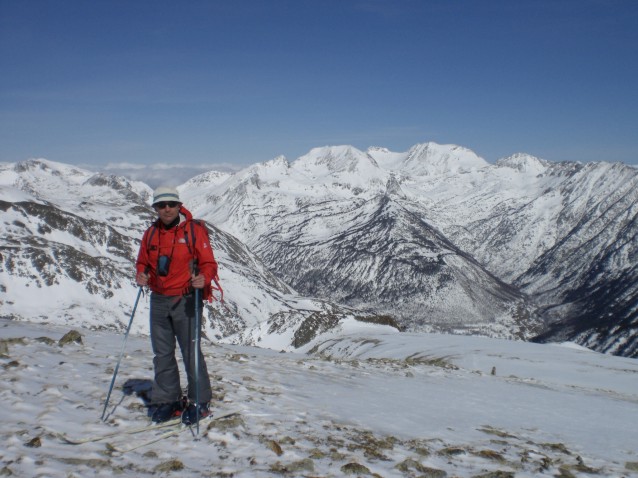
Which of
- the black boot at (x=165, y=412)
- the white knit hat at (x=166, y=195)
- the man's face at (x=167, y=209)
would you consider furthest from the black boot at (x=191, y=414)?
the white knit hat at (x=166, y=195)

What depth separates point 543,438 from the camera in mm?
13352

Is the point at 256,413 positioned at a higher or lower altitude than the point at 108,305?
higher

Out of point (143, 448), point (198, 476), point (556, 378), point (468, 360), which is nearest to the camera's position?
point (198, 476)

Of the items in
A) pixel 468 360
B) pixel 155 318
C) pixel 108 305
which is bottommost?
pixel 108 305

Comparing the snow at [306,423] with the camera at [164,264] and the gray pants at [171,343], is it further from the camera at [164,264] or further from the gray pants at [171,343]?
the camera at [164,264]

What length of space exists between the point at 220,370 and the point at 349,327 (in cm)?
9046

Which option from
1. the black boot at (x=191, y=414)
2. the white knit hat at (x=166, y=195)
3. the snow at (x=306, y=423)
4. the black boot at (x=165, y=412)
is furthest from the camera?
the black boot at (x=165, y=412)

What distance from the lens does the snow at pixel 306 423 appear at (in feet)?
29.4

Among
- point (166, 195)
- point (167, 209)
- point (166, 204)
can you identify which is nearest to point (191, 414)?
point (167, 209)

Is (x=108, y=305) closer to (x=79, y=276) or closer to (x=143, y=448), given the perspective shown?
(x=79, y=276)

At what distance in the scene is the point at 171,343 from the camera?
11008 mm

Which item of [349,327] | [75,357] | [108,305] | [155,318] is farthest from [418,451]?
[108,305]

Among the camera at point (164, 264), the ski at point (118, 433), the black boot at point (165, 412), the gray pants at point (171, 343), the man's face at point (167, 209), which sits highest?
the man's face at point (167, 209)

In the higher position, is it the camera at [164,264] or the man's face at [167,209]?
the man's face at [167,209]
